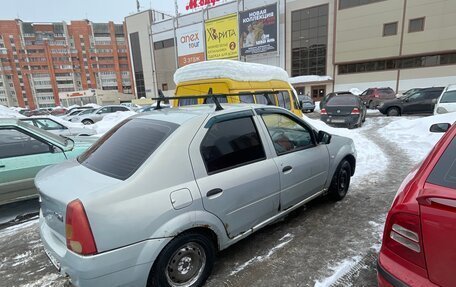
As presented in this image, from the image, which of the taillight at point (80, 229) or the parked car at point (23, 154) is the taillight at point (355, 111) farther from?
the taillight at point (80, 229)

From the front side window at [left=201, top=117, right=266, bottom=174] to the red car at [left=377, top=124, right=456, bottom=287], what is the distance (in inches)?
53.9

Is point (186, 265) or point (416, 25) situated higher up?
point (416, 25)

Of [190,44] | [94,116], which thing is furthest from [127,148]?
[190,44]

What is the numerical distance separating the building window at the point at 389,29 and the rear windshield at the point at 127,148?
38177mm

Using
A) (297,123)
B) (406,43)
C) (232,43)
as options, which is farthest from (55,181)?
(232,43)

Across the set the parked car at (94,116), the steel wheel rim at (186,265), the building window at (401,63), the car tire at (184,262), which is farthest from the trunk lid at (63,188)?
the building window at (401,63)

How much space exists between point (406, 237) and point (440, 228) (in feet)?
0.79

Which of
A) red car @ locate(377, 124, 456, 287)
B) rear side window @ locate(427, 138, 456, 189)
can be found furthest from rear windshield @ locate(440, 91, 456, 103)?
rear side window @ locate(427, 138, 456, 189)

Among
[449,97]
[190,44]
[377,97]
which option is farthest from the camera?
[190,44]

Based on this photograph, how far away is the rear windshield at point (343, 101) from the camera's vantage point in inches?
449

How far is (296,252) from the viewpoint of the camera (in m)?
2.95

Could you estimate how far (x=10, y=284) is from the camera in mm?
2652

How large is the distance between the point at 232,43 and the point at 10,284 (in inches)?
1676

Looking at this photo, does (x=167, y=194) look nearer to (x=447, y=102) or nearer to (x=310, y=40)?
(x=447, y=102)
